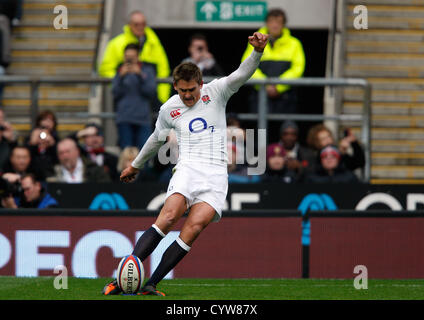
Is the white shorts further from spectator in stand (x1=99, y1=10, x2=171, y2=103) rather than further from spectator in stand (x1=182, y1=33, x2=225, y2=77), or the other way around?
spectator in stand (x1=99, y1=10, x2=171, y2=103)

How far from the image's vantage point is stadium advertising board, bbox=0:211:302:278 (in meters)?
12.0

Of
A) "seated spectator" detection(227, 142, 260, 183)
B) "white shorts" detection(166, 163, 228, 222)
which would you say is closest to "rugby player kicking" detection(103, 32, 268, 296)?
"white shorts" detection(166, 163, 228, 222)

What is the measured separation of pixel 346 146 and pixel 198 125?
537cm

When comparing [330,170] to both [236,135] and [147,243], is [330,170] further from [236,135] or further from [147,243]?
[147,243]

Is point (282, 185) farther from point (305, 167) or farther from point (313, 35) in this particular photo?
point (313, 35)

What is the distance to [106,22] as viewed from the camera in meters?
17.5

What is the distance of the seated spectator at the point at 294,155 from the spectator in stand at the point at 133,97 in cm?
189

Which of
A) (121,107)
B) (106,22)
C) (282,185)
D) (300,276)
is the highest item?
(106,22)

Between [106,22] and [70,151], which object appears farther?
[106,22]

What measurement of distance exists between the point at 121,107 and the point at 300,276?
3.71 metres

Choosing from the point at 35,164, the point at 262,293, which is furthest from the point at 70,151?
the point at 262,293

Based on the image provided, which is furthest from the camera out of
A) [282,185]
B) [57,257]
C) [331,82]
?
[331,82]

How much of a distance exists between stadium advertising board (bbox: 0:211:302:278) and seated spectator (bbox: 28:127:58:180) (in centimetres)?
191

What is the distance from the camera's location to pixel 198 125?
359 inches
